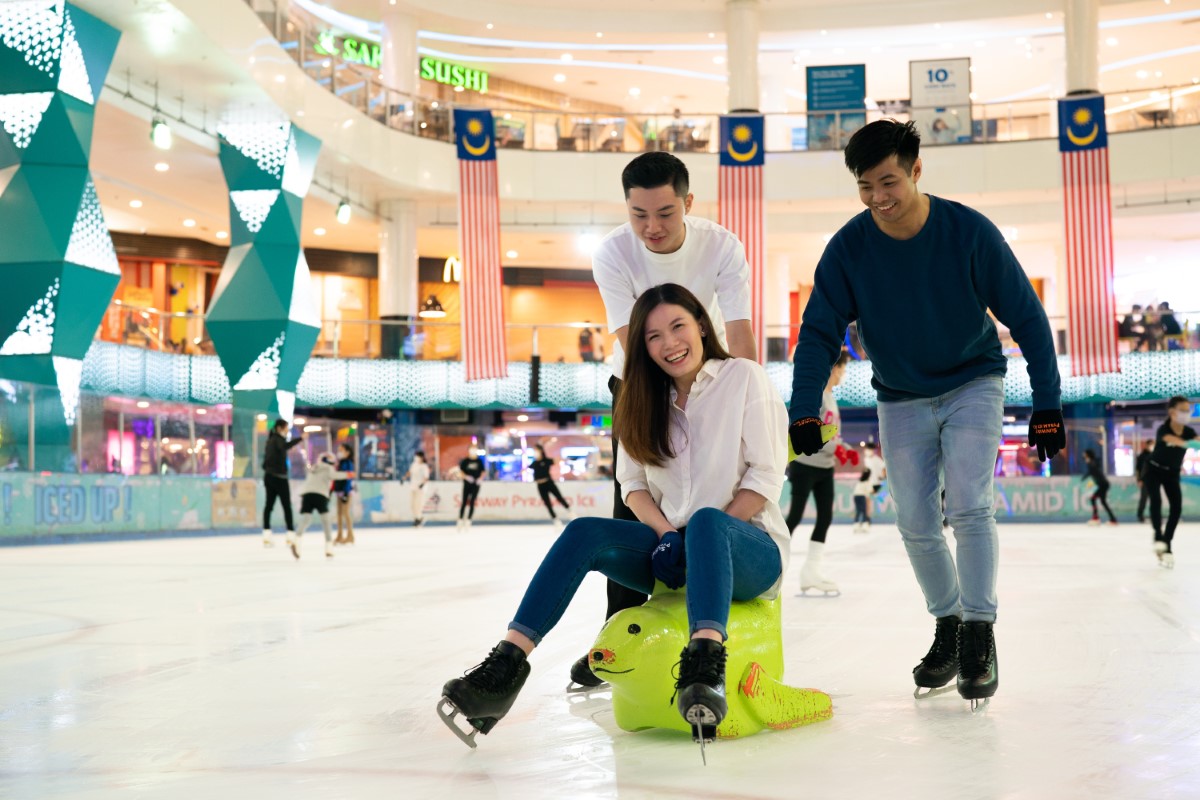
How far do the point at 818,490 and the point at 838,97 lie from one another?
20.7 metres

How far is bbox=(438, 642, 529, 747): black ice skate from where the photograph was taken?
8.84 ft

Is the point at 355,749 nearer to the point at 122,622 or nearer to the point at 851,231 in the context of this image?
the point at 851,231

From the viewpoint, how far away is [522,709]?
333 centimetres

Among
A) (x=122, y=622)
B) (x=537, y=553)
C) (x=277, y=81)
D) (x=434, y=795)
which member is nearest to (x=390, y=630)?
(x=122, y=622)

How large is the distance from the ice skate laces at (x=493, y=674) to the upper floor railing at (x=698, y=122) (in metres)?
23.1

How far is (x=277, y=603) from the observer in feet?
23.0

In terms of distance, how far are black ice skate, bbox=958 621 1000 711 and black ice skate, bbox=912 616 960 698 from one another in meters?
0.13

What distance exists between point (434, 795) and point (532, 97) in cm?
3380

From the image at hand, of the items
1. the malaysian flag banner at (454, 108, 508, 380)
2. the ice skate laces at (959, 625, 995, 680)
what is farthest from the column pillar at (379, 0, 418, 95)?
the ice skate laces at (959, 625, 995, 680)

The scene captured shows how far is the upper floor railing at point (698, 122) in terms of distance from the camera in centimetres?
2614

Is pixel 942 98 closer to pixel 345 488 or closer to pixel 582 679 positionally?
pixel 345 488

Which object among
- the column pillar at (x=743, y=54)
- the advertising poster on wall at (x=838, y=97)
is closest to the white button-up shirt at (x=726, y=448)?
the advertising poster on wall at (x=838, y=97)

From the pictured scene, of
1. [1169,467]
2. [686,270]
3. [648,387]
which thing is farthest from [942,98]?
[648,387]

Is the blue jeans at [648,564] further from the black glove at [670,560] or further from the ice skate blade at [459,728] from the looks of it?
the ice skate blade at [459,728]
